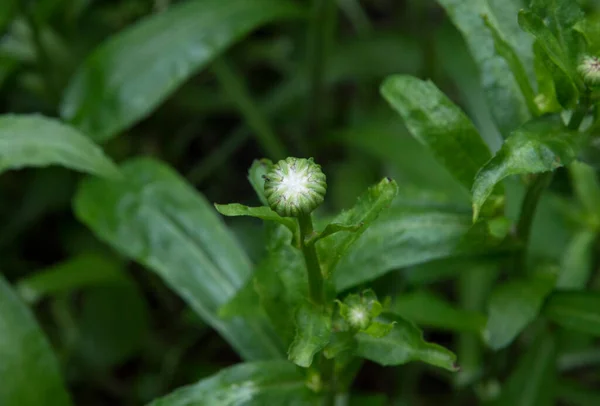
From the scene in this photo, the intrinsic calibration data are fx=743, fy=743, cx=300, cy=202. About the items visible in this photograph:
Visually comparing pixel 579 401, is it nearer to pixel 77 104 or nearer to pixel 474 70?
pixel 474 70

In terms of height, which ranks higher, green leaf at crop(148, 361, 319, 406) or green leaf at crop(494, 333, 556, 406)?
green leaf at crop(148, 361, 319, 406)

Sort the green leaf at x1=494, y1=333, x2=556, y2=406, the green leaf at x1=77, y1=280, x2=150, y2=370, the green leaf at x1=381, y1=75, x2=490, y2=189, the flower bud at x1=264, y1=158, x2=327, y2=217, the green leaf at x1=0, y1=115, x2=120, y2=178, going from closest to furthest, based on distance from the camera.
A: 1. the flower bud at x1=264, y1=158, x2=327, y2=217
2. the green leaf at x1=381, y1=75, x2=490, y2=189
3. the green leaf at x1=0, y1=115, x2=120, y2=178
4. the green leaf at x1=494, y1=333, x2=556, y2=406
5. the green leaf at x1=77, y1=280, x2=150, y2=370

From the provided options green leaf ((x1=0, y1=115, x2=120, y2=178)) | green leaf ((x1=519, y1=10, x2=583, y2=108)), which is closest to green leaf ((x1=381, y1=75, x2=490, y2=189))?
green leaf ((x1=519, y1=10, x2=583, y2=108))

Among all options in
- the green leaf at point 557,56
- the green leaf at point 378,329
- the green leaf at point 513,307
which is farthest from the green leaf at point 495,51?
the green leaf at point 378,329

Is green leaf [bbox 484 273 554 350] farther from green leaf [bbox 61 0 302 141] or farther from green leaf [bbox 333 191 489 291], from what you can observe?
green leaf [bbox 61 0 302 141]

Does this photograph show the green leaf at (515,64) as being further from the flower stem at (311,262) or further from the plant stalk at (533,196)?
the flower stem at (311,262)

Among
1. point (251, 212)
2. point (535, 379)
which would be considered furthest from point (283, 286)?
point (535, 379)

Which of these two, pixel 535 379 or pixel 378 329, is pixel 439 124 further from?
pixel 535 379
